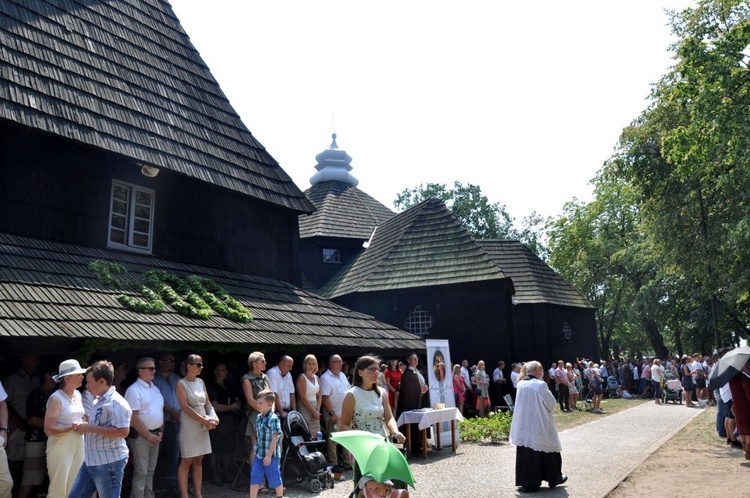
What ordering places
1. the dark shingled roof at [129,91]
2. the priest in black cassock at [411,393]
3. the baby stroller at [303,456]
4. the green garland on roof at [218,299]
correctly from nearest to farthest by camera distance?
the baby stroller at [303,456], the dark shingled roof at [129,91], the green garland on roof at [218,299], the priest in black cassock at [411,393]

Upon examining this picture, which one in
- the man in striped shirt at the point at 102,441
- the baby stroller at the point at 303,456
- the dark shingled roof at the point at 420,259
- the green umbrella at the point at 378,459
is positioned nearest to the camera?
the green umbrella at the point at 378,459

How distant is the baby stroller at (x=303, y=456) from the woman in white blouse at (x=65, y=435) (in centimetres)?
330

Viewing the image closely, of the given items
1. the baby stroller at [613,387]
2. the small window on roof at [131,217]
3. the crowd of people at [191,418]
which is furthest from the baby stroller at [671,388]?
the small window on roof at [131,217]

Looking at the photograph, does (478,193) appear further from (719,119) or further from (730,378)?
(730,378)

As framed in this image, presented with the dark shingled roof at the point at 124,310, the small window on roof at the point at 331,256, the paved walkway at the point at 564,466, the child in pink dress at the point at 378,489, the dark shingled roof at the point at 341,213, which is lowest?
the paved walkway at the point at 564,466

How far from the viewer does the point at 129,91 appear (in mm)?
11531

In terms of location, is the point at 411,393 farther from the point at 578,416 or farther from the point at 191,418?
the point at 578,416

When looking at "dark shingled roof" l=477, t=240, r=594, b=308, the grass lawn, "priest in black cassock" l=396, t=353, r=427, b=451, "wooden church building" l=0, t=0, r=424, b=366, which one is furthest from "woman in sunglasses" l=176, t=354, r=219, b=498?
"dark shingled roof" l=477, t=240, r=594, b=308

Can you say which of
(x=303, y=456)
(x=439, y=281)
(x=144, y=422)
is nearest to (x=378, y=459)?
(x=144, y=422)

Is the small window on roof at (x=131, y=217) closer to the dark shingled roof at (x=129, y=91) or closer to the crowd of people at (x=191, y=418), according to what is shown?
the dark shingled roof at (x=129, y=91)

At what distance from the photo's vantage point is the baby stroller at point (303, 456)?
838 cm

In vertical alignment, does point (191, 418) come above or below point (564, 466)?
above

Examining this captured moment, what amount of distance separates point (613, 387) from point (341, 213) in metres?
15.3

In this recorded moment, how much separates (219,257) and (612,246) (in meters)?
33.3
